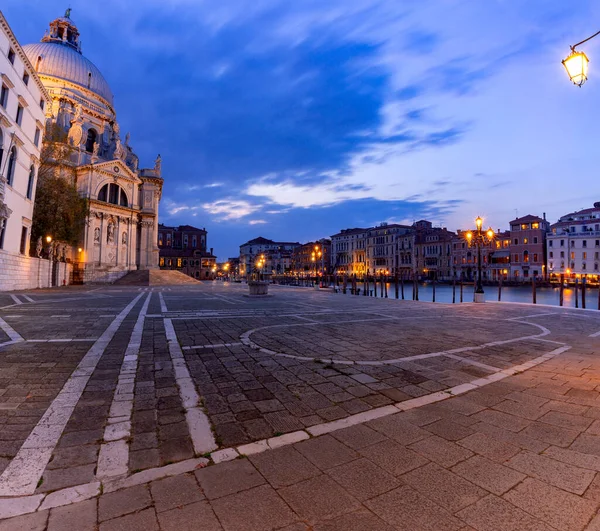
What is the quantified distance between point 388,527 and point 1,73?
33413 mm

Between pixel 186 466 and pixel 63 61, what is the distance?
82.7 meters

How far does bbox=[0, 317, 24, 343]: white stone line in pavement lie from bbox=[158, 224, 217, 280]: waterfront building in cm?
10123

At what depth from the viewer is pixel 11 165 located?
83.4 feet

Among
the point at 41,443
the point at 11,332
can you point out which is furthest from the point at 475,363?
the point at 11,332

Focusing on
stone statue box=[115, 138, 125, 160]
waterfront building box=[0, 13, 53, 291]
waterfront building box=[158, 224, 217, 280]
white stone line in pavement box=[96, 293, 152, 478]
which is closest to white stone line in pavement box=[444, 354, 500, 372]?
white stone line in pavement box=[96, 293, 152, 478]

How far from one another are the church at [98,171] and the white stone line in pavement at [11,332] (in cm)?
4469

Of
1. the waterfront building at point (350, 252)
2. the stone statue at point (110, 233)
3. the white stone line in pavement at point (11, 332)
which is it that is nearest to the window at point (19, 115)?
the white stone line in pavement at point (11, 332)

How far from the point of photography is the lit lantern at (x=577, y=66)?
7.12m

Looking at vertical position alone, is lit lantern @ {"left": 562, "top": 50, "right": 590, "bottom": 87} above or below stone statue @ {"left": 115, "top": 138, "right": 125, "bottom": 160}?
below

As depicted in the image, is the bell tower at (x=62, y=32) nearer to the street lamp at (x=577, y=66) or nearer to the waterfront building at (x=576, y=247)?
the street lamp at (x=577, y=66)

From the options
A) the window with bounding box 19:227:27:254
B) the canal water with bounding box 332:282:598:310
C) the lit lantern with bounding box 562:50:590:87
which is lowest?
the canal water with bounding box 332:282:598:310

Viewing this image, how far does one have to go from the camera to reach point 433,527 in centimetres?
213

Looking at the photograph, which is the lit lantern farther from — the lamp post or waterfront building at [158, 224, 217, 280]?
waterfront building at [158, 224, 217, 280]

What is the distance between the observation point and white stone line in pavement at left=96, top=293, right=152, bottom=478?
9.18 feet
